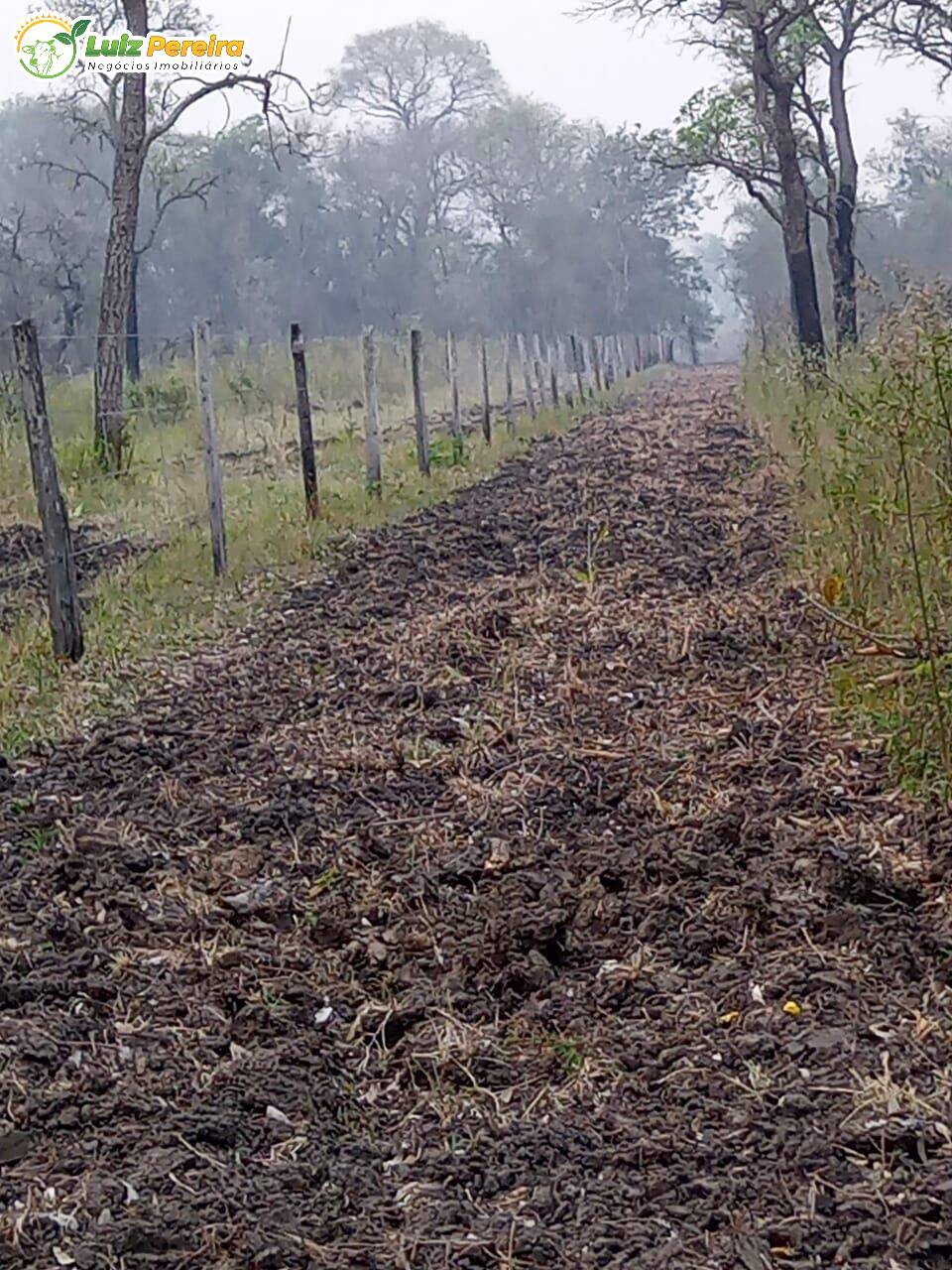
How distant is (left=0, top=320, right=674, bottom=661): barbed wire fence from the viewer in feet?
19.9

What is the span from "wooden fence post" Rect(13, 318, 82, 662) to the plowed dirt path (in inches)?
29.1

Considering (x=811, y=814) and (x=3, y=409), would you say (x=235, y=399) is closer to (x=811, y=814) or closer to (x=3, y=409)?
(x=3, y=409)

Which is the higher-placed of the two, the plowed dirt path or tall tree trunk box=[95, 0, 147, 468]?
tall tree trunk box=[95, 0, 147, 468]

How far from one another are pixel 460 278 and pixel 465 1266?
50.6 metres

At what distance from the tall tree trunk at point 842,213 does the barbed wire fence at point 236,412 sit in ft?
13.9

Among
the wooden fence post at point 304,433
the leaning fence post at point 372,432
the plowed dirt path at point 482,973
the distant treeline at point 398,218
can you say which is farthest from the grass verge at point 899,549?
the distant treeline at point 398,218

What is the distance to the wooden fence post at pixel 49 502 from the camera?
5.83 metres

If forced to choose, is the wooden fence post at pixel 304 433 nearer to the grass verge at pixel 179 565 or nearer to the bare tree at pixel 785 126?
the grass verge at pixel 179 565

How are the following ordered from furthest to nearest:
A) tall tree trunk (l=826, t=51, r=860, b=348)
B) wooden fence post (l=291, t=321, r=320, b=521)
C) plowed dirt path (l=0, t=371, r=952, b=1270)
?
tall tree trunk (l=826, t=51, r=860, b=348)
wooden fence post (l=291, t=321, r=320, b=521)
plowed dirt path (l=0, t=371, r=952, b=1270)

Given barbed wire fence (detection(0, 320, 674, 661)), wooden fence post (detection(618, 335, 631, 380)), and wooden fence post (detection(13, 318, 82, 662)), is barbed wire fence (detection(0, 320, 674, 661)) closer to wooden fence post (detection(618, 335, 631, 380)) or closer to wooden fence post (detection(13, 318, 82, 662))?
wooden fence post (detection(13, 318, 82, 662))

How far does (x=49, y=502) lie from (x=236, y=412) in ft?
46.7

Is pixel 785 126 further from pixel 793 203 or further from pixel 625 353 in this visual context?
pixel 625 353

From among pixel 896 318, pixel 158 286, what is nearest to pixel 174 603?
pixel 896 318

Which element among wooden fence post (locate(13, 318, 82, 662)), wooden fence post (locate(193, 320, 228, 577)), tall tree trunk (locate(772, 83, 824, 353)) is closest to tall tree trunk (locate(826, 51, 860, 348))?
tall tree trunk (locate(772, 83, 824, 353))
